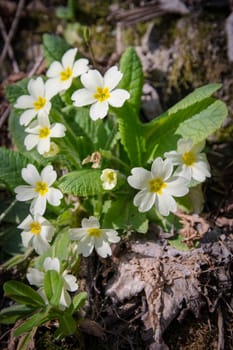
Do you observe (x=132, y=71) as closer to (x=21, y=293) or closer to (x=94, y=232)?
(x=94, y=232)

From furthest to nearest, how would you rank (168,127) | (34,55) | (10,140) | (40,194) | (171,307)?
(34,55), (10,140), (168,127), (40,194), (171,307)

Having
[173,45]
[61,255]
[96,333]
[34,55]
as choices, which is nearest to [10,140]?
[34,55]

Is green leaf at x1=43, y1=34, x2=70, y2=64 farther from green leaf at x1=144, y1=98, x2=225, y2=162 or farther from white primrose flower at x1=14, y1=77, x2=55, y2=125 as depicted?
green leaf at x1=144, y1=98, x2=225, y2=162

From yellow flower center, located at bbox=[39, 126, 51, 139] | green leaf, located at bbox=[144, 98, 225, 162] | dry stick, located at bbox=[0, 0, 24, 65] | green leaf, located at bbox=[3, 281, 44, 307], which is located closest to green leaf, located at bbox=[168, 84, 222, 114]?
green leaf, located at bbox=[144, 98, 225, 162]

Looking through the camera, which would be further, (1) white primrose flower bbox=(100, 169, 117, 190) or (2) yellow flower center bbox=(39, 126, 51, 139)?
(2) yellow flower center bbox=(39, 126, 51, 139)

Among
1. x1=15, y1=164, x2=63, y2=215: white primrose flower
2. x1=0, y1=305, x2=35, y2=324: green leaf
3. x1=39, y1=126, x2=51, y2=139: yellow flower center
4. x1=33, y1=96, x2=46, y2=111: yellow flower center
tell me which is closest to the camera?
x1=0, y1=305, x2=35, y2=324: green leaf

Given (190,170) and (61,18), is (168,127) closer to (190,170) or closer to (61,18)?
(190,170)
